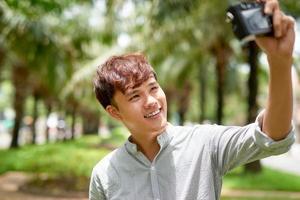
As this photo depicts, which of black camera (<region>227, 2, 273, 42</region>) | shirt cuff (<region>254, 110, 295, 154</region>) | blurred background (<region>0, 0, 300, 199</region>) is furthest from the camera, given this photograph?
blurred background (<region>0, 0, 300, 199</region>)

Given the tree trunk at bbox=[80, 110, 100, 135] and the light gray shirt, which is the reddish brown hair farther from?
the tree trunk at bbox=[80, 110, 100, 135]

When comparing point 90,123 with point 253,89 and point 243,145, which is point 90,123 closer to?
point 253,89

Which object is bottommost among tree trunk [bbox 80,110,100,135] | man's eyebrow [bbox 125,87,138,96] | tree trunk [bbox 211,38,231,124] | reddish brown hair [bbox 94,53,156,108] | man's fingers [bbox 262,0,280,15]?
tree trunk [bbox 80,110,100,135]

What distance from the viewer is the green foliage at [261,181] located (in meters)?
14.1

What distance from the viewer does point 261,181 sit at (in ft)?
48.5

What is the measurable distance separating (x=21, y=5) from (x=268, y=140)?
6118 mm

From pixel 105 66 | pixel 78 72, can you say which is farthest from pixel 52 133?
pixel 105 66

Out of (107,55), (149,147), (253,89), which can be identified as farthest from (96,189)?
(107,55)

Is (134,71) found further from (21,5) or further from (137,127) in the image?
(21,5)

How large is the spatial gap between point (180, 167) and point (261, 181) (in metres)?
13.3

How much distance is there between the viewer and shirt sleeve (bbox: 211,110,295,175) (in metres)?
1.64

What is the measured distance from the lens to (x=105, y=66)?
78.1 inches

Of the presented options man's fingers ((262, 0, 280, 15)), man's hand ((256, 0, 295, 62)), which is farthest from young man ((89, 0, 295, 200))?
man's fingers ((262, 0, 280, 15))

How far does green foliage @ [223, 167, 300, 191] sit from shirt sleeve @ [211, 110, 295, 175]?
12.4 meters
